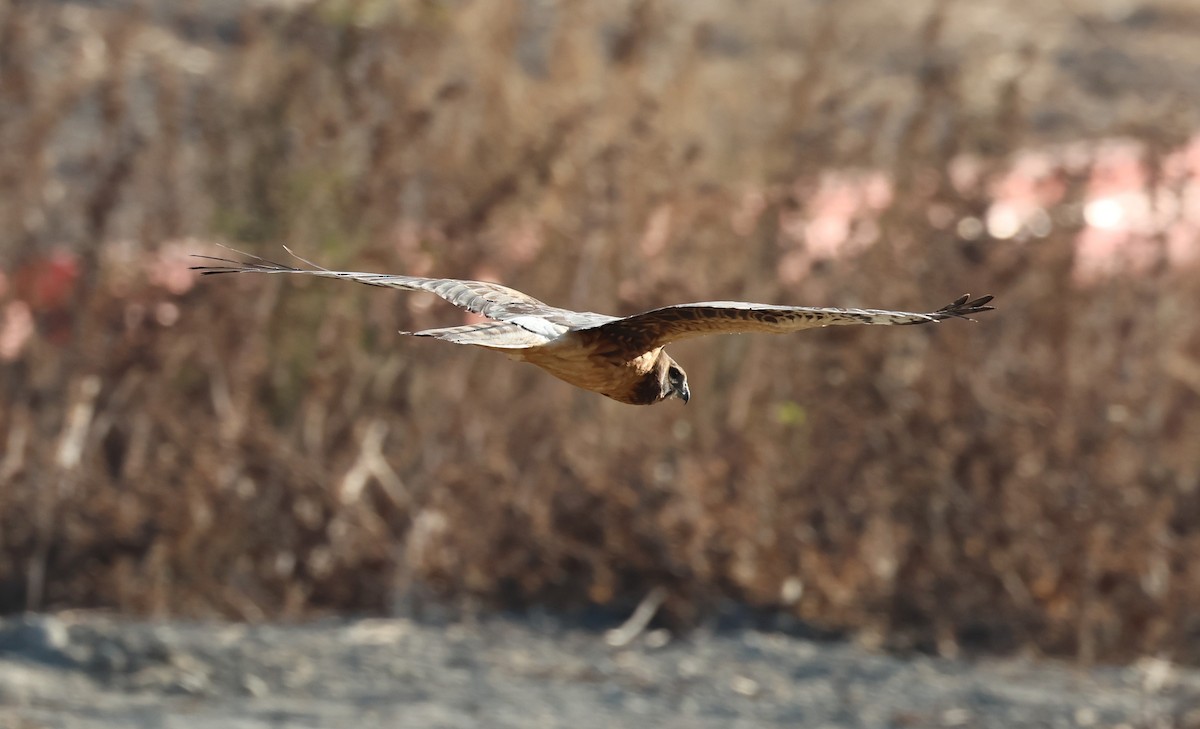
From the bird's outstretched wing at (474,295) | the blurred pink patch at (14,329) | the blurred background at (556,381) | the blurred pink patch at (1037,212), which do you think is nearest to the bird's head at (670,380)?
the bird's outstretched wing at (474,295)

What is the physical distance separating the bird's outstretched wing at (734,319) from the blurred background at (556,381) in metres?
4.53

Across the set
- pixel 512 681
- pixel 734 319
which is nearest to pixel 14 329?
pixel 512 681

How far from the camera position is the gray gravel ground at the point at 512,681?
26.6 feet

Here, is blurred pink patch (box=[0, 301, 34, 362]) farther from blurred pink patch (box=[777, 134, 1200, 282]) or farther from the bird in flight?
the bird in flight

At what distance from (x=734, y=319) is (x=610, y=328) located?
18.3 inches

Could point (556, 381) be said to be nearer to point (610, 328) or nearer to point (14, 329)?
point (14, 329)

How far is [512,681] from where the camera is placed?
28.1ft

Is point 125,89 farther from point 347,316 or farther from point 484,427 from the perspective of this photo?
point 484,427

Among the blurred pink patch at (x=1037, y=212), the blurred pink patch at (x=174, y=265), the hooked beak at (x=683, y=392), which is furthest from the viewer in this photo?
the blurred pink patch at (x=1037, y=212)

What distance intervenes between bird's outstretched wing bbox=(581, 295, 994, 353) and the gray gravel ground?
3817mm

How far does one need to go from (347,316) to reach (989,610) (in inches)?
116

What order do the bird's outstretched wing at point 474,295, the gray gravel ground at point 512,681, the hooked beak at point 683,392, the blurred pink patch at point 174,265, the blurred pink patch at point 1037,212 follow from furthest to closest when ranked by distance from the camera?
the blurred pink patch at point 1037,212, the blurred pink patch at point 174,265, the gray gravel ground at point 512,681, the hooked beak at point 683,392, the bird's outstretched wing at point 474,295

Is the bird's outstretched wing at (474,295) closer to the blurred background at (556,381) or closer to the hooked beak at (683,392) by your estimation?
the hooked beak at (683,392)

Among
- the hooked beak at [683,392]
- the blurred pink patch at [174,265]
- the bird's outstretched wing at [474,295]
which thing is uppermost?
the blurred pink patch at [174,265]
